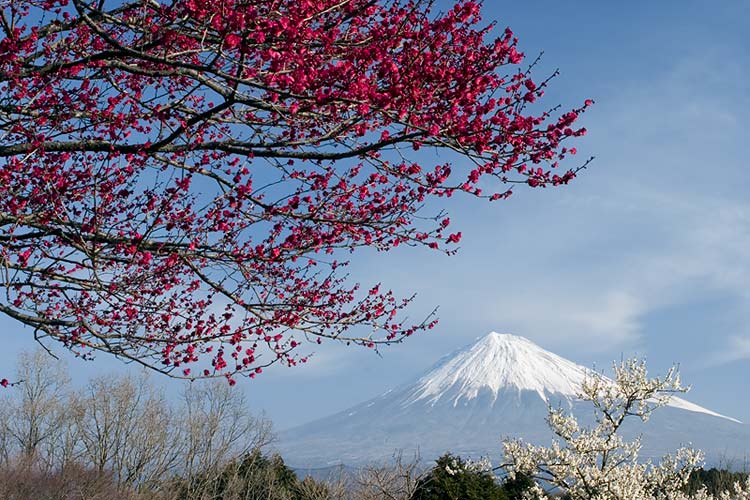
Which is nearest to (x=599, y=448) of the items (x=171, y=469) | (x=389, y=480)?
(x=389, y=480)

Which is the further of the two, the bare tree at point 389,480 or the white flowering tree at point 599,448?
the bare tree at point 389,480

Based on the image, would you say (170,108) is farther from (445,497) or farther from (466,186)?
(445,497)

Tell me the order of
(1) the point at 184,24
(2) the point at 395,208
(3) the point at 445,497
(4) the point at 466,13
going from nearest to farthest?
(1) the point at 184,24
(4) the point at 466,13
(2) the point at 395,208
(3) the point at 445,497

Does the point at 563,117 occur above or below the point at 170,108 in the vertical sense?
below

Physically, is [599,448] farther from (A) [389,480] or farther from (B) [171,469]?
(B) [171,469]

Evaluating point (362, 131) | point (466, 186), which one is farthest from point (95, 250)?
point (466, 186)

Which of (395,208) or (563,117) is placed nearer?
(563,117)

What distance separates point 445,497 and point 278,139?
64.1 feet

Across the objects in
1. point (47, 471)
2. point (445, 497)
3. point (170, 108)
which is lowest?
point (445, 497)

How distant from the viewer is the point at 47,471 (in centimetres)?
3075

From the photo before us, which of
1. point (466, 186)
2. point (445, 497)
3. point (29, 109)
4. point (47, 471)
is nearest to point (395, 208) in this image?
point (466, 186)

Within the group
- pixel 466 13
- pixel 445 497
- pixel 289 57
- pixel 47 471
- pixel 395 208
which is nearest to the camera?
pixel 289 57

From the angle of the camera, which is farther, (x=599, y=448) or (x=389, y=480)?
(x=389, y=480)

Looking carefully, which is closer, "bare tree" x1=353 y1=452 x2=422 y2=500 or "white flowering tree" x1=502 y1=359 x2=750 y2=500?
"white flowering tree" x1=502 y1=359 x2=750 y2=500
